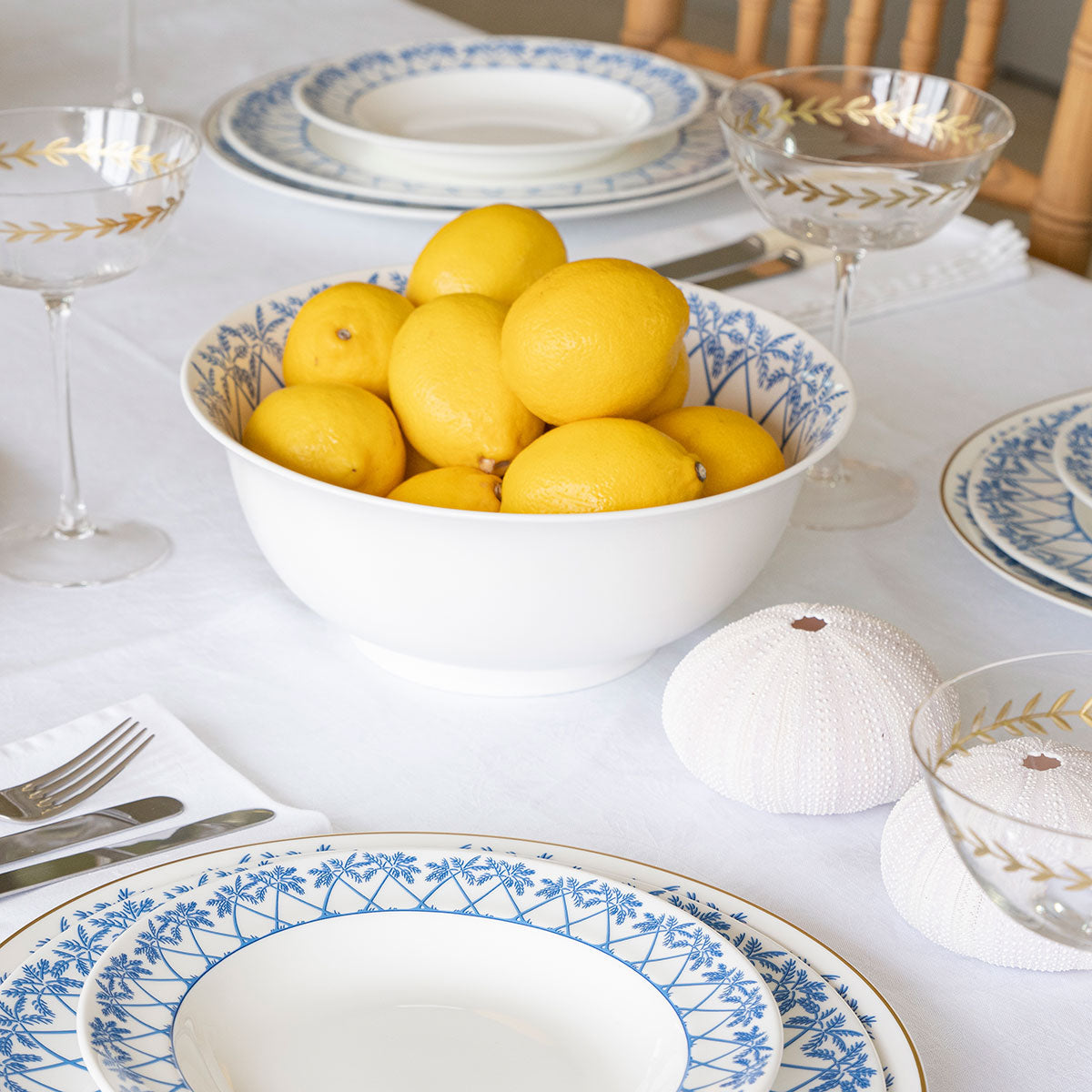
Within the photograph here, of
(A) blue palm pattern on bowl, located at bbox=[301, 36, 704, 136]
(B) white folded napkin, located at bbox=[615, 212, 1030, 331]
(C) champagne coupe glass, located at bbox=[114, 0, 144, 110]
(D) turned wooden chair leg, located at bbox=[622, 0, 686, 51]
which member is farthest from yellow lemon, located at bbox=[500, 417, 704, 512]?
(D) turned wooden chair leg, located at bbox=[622, 0, 686, 51]

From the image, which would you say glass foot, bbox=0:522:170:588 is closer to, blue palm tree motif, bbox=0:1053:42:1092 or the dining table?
the dining table

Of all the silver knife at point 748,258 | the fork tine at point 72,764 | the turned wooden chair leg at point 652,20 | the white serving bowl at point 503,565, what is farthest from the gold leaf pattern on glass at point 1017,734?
the turned wooden chair leg at point 652,20

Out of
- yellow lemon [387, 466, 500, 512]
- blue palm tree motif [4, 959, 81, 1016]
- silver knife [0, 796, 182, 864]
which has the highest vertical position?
yellow lemon [387, 466, 500, 512]

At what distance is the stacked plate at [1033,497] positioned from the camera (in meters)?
0.72

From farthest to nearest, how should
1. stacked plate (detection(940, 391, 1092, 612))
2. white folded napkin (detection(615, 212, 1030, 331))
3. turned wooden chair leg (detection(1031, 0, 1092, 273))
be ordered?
1. turned wooden chair leg (detection(1031, 0, 1092, 273))
2. white folded napkin (detection(615, 212, 1030, 331))
3. stacked plate (detection(940, 391, 1092, 612))

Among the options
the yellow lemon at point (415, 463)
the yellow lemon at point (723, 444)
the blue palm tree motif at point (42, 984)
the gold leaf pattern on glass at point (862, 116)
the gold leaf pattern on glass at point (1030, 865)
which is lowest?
the blue palm tree motif at point (42, 984)

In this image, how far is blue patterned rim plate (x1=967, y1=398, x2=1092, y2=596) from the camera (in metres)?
0.73

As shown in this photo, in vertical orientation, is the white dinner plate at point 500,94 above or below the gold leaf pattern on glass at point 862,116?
below

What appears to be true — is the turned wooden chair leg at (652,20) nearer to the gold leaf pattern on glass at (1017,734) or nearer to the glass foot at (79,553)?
the glass foot at (79,553)

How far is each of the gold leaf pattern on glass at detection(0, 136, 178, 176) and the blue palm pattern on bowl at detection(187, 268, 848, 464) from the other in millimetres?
132

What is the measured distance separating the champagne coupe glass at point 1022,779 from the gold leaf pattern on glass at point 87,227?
47 cm

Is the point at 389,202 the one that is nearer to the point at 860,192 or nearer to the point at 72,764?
the point at 860,192

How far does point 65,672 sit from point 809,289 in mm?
680

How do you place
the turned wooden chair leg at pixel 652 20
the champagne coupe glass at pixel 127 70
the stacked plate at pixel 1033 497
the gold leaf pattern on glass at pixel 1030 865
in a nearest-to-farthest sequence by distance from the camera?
the gold leaf pattern on glass at pixel 1030 865
the stacked plate at pixel 1033 497
the champagne coupe glass at pixel 127 70
the turned wooden chair leg at pixel 652 20
